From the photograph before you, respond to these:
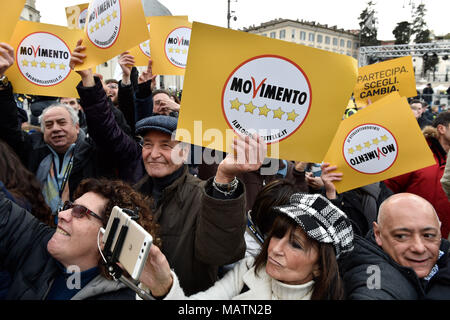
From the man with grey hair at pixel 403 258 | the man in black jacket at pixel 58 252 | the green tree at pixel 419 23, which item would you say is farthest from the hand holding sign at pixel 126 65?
the green tree at pixel 419 23

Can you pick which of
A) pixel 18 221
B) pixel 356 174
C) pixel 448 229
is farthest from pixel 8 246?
pixel 448 229

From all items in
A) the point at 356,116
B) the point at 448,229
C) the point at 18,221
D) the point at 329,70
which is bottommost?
the point at 448,229

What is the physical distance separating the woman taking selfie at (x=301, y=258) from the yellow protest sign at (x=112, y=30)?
1.48 m

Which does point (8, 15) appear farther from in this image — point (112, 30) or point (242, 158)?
point (242, 158)

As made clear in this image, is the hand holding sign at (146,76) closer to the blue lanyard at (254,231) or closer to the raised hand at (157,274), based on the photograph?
the blue lanyard at (254,231)

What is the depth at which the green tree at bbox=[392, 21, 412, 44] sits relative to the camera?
54312 millimetres

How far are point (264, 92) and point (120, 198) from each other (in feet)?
3.12

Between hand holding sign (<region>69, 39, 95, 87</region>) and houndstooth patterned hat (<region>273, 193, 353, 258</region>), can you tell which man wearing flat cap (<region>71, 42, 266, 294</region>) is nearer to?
hand holding sign (<region>69, 39, 95, 87</region>)

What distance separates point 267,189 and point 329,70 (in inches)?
30.2

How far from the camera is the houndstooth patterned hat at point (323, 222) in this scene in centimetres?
155

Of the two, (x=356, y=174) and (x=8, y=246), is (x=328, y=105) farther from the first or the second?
(x=8, y=246)
